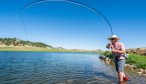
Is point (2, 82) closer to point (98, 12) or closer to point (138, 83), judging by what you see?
point (98, 12)

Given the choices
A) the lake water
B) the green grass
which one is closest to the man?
the lake water

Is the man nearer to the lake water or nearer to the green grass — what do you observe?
the lake water

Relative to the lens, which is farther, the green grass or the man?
the green grass

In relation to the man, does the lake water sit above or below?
below

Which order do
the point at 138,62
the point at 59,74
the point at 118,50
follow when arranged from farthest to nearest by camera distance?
1. the point at 138,62
2. the point at 59,74
3. the point at 118,50

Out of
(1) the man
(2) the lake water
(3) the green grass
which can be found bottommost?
(2) the lake water

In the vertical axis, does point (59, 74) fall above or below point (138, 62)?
below

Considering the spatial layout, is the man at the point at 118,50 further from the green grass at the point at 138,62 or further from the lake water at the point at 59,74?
the green grass at the point at 138,62

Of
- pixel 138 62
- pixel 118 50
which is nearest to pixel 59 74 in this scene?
pixel 118 50

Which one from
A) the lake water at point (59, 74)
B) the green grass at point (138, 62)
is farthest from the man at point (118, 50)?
the green grass at point (138, 62)

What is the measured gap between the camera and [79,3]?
1614 cm

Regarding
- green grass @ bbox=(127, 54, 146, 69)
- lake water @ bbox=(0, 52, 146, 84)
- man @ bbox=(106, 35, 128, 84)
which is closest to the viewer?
man @ bbox=(106, 35, 128, 84)

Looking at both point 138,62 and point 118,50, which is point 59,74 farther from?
point 138,62

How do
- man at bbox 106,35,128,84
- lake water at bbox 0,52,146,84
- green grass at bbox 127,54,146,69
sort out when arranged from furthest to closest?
green grass at bbox 127,54,146,69 → lake water at bbox 0,52,146,84 → man at bbox 106,35,128,84
